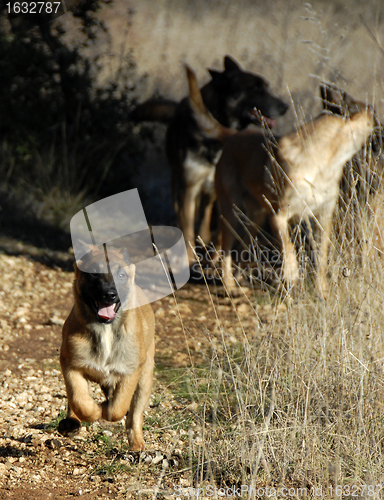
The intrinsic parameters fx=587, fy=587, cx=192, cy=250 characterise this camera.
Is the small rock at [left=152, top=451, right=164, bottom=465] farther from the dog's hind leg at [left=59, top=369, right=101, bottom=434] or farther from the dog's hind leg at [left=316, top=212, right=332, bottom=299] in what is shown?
the dog's hind leg at [left=316, top=212, right=332, bottom=299]

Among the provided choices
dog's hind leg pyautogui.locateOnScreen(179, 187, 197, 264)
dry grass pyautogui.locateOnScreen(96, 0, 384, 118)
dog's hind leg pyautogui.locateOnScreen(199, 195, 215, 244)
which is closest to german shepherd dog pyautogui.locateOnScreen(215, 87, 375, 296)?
dog's hind leg pyautogui.locateOnScreen(179, 187, 197, 264)

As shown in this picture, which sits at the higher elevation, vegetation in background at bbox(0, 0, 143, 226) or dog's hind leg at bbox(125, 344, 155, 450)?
vegetation in background at bbox(0, 0, 143, 226)

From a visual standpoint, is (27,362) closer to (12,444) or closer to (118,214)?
(12,444)

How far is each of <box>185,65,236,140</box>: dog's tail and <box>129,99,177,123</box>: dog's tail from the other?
1005 millimetres

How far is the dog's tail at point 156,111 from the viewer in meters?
7.05

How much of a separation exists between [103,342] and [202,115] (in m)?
3.78

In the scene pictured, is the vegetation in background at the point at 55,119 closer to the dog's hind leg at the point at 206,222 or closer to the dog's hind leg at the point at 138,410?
the dog's hind leg at the point at 206,222

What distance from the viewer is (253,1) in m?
9.55

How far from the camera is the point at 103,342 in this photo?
2.65 m

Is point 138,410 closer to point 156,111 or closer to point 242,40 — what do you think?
point 156,111

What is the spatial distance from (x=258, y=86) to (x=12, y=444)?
17.1 ft

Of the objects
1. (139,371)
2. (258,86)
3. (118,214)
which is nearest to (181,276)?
(118,214)

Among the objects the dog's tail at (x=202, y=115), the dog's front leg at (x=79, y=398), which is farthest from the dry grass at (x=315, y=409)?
the dog's tail at (x=202, y=115)

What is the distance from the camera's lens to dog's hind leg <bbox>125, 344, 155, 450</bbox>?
9.25 ft
